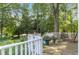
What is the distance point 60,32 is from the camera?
71.7 inches

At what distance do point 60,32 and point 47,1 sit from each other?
36cm

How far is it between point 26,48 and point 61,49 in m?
0.37

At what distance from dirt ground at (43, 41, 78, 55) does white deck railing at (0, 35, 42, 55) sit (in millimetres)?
82

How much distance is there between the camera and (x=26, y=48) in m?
1.85

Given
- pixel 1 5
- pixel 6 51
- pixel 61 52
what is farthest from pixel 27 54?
pixel 1 5

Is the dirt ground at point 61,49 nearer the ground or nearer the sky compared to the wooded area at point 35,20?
nearer the ground

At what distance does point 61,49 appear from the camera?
6.00 feet

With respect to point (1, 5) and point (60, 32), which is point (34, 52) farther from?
point (1, 5)

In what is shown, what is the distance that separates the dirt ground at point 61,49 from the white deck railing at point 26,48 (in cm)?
8

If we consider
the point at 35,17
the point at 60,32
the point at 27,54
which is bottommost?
the point at 27,54

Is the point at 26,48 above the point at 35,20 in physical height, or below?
below

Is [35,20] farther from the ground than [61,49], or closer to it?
farther from the ground

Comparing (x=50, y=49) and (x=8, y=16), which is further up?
(x=8, y=16)

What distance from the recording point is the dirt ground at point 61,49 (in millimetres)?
1816
